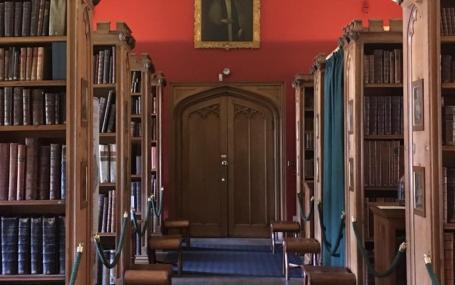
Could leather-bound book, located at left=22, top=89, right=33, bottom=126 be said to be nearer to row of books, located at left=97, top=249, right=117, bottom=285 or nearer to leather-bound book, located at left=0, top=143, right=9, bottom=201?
leather-bound book, located at left=0, top=143, right=9, bottom=201

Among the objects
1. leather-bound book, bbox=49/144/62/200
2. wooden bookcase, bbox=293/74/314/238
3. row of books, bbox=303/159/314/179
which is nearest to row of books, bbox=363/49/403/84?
leather-bound book, bbox=49/144/62/200

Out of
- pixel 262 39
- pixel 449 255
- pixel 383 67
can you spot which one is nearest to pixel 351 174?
pixel 383 67

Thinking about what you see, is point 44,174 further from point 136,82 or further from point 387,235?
point 136,82

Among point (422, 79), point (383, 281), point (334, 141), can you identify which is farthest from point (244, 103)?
point (422, 79)

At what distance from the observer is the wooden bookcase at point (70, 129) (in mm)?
3754

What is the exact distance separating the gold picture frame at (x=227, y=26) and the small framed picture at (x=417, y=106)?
631 cm

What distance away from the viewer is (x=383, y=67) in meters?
5.46

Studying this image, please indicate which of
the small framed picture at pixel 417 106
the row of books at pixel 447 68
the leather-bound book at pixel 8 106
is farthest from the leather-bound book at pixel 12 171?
the row of books at pixel 447 68

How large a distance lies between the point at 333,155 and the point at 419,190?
88.2 inches

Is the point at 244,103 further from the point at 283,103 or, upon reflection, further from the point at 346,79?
the point at 346,79

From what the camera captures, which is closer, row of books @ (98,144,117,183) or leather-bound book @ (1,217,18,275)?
leather-bound book @ (1,217,18,275)

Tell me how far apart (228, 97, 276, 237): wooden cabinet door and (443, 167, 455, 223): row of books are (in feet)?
21.4

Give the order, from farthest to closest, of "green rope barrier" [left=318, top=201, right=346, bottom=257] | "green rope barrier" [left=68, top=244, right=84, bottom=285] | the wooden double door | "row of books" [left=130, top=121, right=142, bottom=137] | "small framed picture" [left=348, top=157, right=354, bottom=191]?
the wooden double door, "row of books" [left=130, top=121, right=142, bottom=137], "green rope barrier" [left=318, top=201, right=346, bottom=257], "small framed picture" [left=348, top=157, right=354, bottom=191], "green rope barrier" [left=68, top=244, right=84, bottom=285]

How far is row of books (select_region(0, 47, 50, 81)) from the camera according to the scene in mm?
3902
